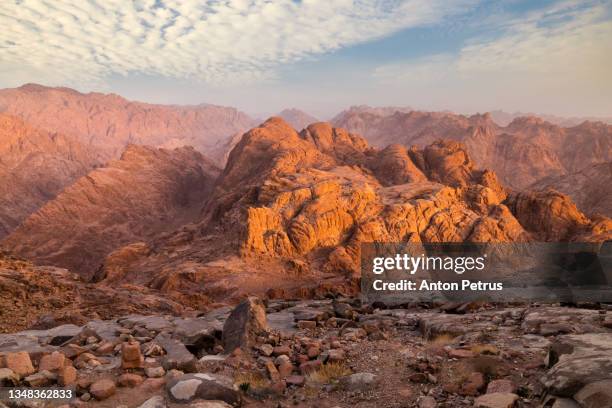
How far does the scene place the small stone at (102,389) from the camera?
6688 mm

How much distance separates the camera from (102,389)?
6.75 meters

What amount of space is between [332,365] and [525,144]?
4755 inches

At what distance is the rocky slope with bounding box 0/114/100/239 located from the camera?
261ft

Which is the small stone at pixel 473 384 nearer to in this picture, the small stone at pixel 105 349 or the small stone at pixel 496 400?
the small stone at pixel 496 400

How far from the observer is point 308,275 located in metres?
33.1

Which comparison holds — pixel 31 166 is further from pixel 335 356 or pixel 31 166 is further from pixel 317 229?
pixel 335 356

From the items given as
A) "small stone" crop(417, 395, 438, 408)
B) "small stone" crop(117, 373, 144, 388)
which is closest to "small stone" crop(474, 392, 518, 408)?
"small stone" crop(417, 395, 438, 408)

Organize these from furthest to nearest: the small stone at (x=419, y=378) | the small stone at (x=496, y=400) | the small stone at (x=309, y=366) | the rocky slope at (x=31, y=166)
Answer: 1. the rocky slope at (x=31, y=166)
2. the small stone at (x=309, y=366)
3. the small stone at (x=419, y=378)
4. the small stone at (x=496, y=400)

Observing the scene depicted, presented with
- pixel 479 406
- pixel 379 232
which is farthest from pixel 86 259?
pixel 479 406

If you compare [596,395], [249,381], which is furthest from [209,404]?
[596,395]

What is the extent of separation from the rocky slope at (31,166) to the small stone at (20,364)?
78276 millimetres

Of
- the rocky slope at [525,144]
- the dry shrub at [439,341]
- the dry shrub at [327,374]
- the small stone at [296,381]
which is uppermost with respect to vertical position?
the rocky slope at [525,144]

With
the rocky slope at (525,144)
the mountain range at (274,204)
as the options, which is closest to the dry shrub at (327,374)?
the mountain range at (274,204)

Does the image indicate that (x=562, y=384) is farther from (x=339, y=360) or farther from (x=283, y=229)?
(x=283, y=229)
